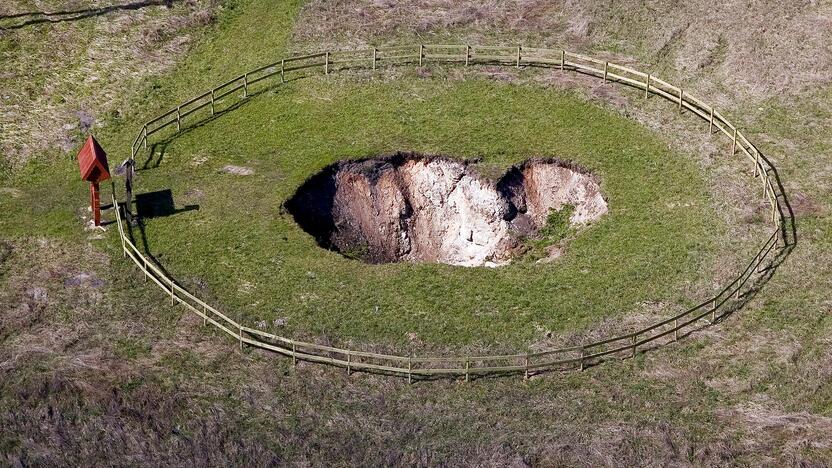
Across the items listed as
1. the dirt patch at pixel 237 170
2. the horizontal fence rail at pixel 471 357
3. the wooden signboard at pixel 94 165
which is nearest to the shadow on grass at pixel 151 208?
the horizontal fence rail at pixel 471 357

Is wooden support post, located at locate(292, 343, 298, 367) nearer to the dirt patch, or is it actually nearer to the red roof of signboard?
the red roof of signboard

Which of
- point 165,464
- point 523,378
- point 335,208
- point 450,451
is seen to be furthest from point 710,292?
point 165,464

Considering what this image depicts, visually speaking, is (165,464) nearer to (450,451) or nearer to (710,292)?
(450,451)

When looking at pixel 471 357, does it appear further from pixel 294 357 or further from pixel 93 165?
pixel 93 165

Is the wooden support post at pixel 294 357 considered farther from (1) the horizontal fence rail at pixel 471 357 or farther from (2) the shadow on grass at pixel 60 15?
(2) the shadow on grass at pixel 60 15

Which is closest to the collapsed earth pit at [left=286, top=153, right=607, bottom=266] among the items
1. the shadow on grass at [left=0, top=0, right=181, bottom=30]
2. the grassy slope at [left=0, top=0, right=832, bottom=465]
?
the grassy slope at [left=0, top=0, right=832, bottom=465]

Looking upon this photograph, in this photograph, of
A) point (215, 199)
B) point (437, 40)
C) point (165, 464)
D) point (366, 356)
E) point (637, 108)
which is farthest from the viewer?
point (437, 40)
